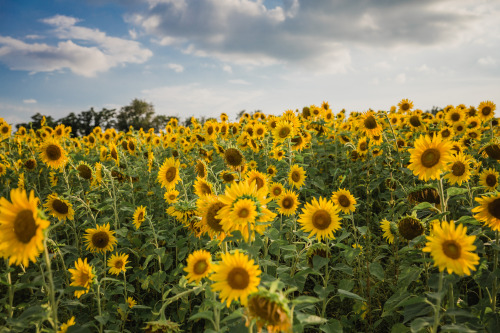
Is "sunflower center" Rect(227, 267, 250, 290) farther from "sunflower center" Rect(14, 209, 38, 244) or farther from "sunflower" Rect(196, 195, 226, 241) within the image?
"sunflower center" Rect(14, 209, 38, 244)

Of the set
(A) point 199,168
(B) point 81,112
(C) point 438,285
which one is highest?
(B) point 81,112

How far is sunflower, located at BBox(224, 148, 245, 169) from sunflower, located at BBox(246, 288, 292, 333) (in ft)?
5.80

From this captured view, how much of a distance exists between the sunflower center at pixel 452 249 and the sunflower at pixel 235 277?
968 mm

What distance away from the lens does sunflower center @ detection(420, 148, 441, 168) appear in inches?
82.2

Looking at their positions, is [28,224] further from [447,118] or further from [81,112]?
[81,112]

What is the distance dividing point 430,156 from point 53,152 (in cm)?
423

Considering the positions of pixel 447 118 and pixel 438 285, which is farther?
pixel 447 118

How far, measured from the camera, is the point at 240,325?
4.85 ft

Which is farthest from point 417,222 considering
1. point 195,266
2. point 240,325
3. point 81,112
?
point 81,112

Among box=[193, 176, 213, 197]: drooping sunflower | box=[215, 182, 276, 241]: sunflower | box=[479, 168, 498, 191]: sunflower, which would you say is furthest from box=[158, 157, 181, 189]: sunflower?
box=[479, 168, 498, 191]: sunflower

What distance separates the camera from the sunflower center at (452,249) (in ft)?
4.60

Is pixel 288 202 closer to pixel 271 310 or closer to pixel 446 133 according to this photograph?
pixel 271 310

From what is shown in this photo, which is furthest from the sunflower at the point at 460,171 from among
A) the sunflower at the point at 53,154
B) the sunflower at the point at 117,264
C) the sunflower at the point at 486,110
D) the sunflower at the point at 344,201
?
the sunflower at the point at 486,110

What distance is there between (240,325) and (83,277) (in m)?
1.53
